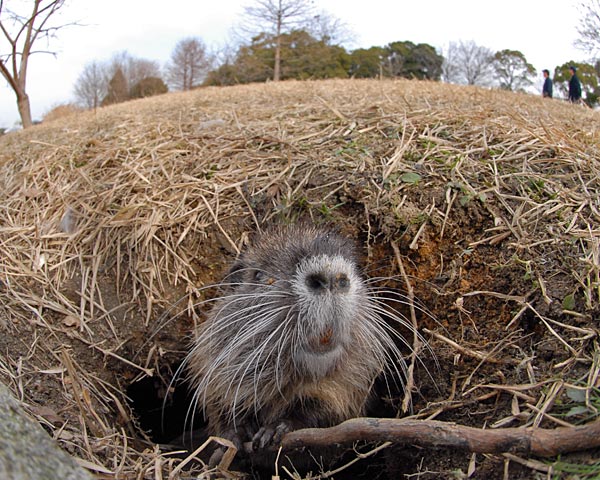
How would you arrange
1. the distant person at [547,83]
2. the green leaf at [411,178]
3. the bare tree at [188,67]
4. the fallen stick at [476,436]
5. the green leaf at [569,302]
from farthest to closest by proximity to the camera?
the bare tree at [188,67] < the distant person at [547,83] < the green leaf at [411,178] < the green leaf at [569,302] < the fallen stick at [476,436]

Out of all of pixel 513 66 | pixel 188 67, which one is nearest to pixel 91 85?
pixel 188 67

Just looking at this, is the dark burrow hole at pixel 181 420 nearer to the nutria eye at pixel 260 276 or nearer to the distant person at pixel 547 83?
the nutria eye at pixel 260 276

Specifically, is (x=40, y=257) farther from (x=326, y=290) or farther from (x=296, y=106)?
(x=296, y=106)

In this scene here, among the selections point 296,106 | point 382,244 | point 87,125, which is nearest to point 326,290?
point 382,244

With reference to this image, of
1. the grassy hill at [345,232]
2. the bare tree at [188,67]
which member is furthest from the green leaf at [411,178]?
the bare tree at [188,67]

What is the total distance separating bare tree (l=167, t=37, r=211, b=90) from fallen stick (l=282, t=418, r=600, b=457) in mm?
38013

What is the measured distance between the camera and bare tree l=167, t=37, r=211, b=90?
39.2 m

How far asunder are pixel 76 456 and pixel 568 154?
379 cm

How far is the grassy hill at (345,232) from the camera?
2.80 metres

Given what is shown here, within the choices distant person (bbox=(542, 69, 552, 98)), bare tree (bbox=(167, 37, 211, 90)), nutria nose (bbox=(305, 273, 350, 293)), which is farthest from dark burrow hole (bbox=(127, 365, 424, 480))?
bare tree (bbox=(167, 37, 211, 90))

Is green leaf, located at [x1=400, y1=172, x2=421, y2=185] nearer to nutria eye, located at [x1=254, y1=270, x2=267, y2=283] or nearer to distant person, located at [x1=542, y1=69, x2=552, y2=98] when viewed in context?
nutria eye, located at [x1=254, y1=270, x2=267, y2=283]

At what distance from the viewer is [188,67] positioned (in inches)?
1582

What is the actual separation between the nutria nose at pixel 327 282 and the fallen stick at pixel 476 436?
68 cm

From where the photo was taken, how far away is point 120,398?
373 cm
